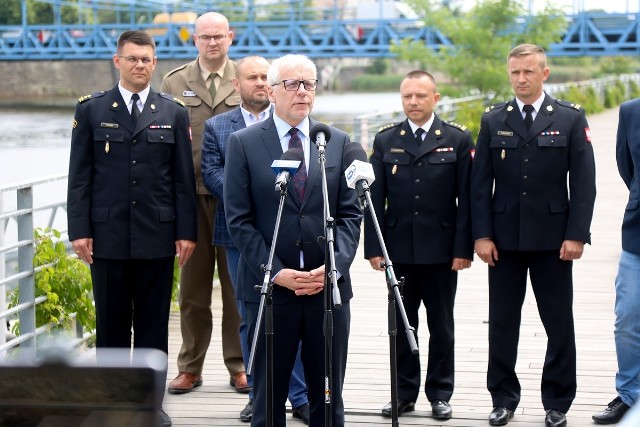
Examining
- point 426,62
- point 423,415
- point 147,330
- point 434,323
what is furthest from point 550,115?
point 426,62

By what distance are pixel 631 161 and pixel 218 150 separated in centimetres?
183

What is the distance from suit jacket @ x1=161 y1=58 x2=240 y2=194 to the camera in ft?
19.0

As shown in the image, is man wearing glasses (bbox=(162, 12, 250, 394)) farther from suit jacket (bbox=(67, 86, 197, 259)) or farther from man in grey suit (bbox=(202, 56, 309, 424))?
suit jacket (bbox=(67, 86, 197, 259))

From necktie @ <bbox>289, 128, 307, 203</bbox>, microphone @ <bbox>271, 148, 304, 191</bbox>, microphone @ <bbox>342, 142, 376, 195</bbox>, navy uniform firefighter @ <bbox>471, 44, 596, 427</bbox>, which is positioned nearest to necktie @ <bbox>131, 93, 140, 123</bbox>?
necktie @ <bbox>289, 128, 307, 203</bbox>

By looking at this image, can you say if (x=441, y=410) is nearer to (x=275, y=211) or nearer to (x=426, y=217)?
(x=426, y=217)

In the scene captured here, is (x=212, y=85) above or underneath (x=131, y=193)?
above

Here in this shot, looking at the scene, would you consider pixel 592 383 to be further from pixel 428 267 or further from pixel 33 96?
pixel 33 96

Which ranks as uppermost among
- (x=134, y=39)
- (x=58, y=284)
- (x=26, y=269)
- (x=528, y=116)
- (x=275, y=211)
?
(x=134, y=39)

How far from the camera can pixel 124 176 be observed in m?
5.07

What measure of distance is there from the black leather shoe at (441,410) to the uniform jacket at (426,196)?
653 mm

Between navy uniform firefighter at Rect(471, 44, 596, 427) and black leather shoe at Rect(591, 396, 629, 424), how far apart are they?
0.53 feet

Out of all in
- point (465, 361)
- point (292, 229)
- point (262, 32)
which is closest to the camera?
point (292, 229)

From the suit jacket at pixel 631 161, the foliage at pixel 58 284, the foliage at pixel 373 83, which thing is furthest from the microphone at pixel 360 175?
the foliage at pixel 373 83

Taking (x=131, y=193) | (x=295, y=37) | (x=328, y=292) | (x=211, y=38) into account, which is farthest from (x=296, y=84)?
(x=295, y=37)
